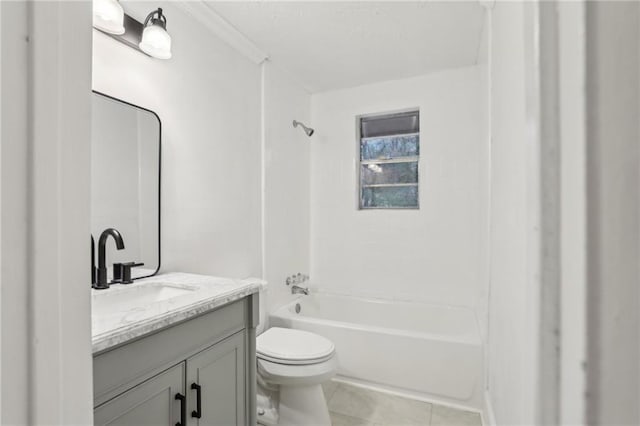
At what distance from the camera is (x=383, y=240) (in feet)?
9.43

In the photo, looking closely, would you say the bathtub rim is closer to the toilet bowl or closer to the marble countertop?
the toilet bowl

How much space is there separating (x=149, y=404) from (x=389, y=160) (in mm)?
2546

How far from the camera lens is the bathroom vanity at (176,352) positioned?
2.74 feet

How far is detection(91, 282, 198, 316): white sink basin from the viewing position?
3.91ft

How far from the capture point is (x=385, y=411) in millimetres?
1950

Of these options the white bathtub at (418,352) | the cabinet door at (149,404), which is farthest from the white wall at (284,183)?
the cabinet door at (149,404)

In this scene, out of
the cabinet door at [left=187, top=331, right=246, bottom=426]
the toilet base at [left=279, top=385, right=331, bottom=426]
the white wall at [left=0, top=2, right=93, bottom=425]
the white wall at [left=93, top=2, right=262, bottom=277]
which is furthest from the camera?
the toilet base at [left=279, top=385, right=331, bottom=426]

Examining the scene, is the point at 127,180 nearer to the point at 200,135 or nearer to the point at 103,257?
the point at 103,257

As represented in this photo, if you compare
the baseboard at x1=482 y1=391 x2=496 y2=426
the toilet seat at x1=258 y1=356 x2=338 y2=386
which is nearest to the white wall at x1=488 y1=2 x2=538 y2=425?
the baseboard at x1=482 y1=391 x2=496 y2=426

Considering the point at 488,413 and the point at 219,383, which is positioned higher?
the point at 219,383

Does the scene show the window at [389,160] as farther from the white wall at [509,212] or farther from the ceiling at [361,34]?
the white wall at [509,212]

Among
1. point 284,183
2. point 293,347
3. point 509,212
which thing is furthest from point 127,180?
point 509,212

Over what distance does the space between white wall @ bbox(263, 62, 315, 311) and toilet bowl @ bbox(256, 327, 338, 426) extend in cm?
68

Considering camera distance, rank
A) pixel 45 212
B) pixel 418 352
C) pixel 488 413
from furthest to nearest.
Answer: pixel 418 352
pixel 488 413
pixel 45 212
